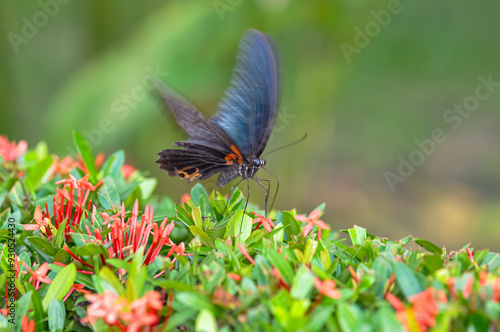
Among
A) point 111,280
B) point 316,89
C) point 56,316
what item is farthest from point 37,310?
point 316,89

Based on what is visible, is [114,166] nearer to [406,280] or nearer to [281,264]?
[281,264]

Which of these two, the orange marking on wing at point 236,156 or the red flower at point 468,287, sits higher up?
the orange marking on wing at point 236,156

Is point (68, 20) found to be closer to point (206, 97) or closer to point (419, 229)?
point (206, 97)

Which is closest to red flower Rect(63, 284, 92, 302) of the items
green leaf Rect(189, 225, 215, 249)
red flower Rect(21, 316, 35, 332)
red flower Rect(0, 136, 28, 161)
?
red flower Rect(21, 316, 35, 332)

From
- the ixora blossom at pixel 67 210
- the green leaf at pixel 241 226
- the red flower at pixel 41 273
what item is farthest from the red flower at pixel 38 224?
the green leaf at pixel 241 226

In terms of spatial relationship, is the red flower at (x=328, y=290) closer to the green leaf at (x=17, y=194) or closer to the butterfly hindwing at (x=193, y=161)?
the butterfly hindwing at (x=193, y=161)

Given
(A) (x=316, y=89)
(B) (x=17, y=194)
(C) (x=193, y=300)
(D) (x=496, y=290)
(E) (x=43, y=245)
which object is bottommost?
(D) (x=496, y=290)

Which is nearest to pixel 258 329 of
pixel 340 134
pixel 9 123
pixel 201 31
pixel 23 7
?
pixel 201 31

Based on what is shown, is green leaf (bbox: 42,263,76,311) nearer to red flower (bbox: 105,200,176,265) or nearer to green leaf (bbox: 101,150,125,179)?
red flower (bbox: 105,200,176,265)
